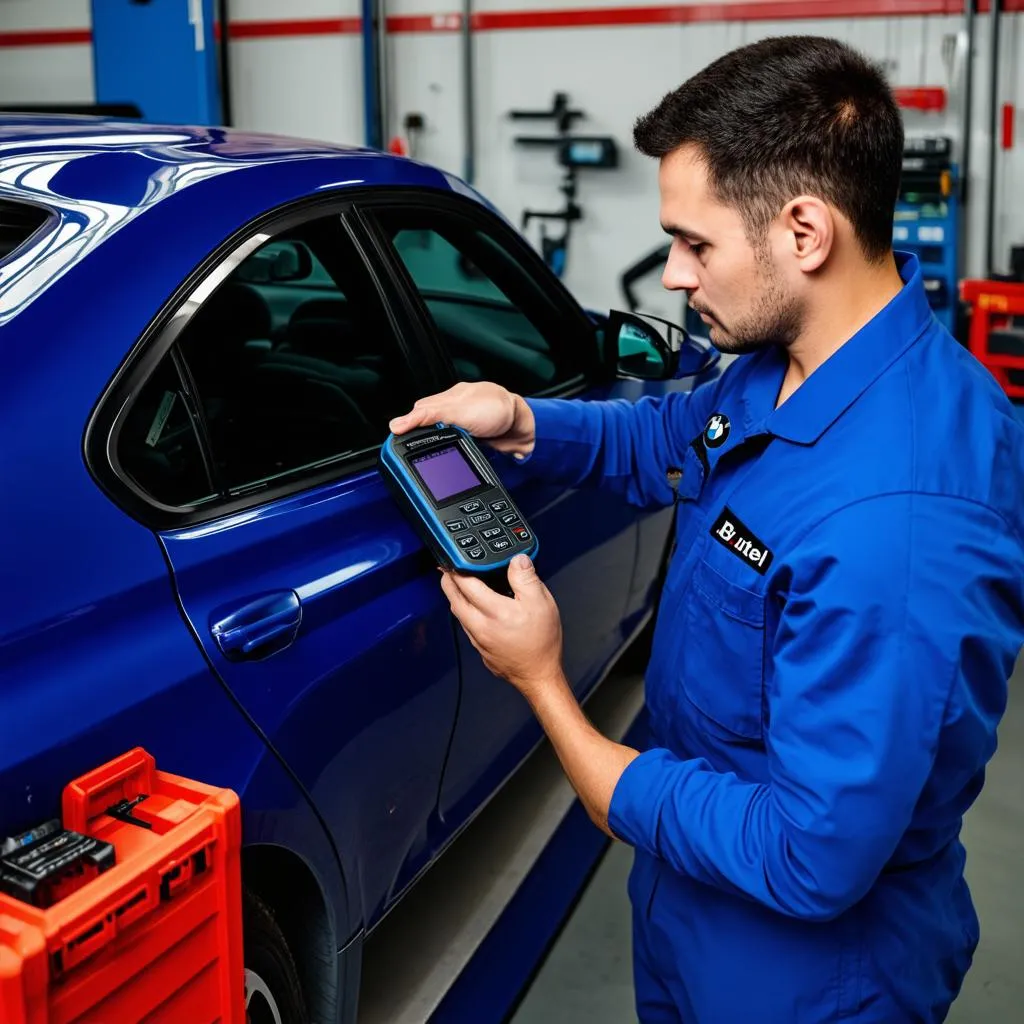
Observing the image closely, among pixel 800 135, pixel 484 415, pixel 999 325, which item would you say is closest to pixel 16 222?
pixel 484 415

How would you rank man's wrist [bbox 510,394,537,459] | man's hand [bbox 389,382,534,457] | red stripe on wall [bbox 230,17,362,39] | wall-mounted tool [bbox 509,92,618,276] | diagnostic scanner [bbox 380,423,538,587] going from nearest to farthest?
diagnostic scanner [bbox 380,423,538,587], man's hand [bbox 389,382,534,457], man's wrist [bbox 510,394,537,459], wall-mounted tool [bbox 509,92,618,276], red stripe on wall [bbox 230,17,362,39]

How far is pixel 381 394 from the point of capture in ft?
6.16

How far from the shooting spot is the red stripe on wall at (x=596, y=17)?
495 centimetres

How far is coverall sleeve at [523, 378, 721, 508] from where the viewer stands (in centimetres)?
172

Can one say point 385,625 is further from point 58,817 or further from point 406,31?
point 406,31

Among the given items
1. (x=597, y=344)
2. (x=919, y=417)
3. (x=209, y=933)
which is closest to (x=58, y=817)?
(x=209, y=933)

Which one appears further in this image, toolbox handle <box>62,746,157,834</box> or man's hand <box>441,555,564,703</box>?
man's hand <box>441,555,564,703</box>

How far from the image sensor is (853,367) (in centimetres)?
114

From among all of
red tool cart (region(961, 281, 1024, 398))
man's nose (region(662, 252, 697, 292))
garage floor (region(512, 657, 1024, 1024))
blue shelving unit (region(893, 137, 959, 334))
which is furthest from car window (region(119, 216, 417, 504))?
blue shelving unit (region(893, 137, 959, 334))

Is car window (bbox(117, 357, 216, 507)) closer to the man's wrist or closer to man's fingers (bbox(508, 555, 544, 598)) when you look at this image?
man's fingers (bbox(508, 555, 544, 598))

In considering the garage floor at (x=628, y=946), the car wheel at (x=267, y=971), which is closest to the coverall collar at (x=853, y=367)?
the car wheel at (x=267, y=971)

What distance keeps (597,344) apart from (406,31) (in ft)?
14.0

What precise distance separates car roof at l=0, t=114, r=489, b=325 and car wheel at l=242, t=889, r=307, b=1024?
72 centimetres

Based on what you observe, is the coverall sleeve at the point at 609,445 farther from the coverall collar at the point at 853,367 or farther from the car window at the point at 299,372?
the coverall collar at the point at 853,367
